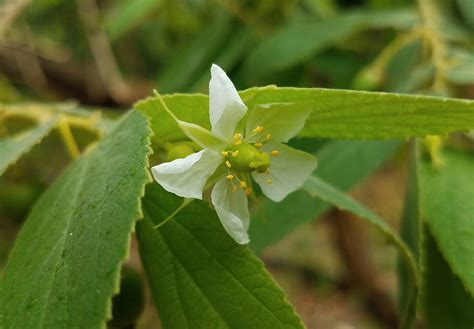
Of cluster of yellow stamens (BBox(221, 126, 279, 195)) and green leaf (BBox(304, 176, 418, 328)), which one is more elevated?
cluster of yellow stamens (BBox(221, 126, 279, 195))

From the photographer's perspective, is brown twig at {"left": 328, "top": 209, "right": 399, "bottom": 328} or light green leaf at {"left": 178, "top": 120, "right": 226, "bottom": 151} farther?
brown twig at {"left": 328, "top": 209, "right": 399, "bottom": 328}

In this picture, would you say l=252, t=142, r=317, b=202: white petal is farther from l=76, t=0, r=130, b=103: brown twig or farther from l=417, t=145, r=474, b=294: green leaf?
l=76, t=0, r=130, b=103: brown twig

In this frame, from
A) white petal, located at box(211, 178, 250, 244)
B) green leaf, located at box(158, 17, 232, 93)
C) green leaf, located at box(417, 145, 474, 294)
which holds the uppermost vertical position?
white petal, located at box(211, 178, 250, 244)

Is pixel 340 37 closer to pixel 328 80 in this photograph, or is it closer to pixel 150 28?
pixel 328 80

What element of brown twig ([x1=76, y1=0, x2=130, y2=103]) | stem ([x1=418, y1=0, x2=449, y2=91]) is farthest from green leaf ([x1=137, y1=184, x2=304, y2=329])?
brown twig ([x1=76, y1=0, x2=130, y2=103])

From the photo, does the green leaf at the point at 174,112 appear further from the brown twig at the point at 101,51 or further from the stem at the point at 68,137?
the brown twig at the point at 101,51

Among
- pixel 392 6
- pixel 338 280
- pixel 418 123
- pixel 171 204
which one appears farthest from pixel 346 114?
pixel 338 280

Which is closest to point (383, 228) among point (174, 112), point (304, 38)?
point (174, 112)
